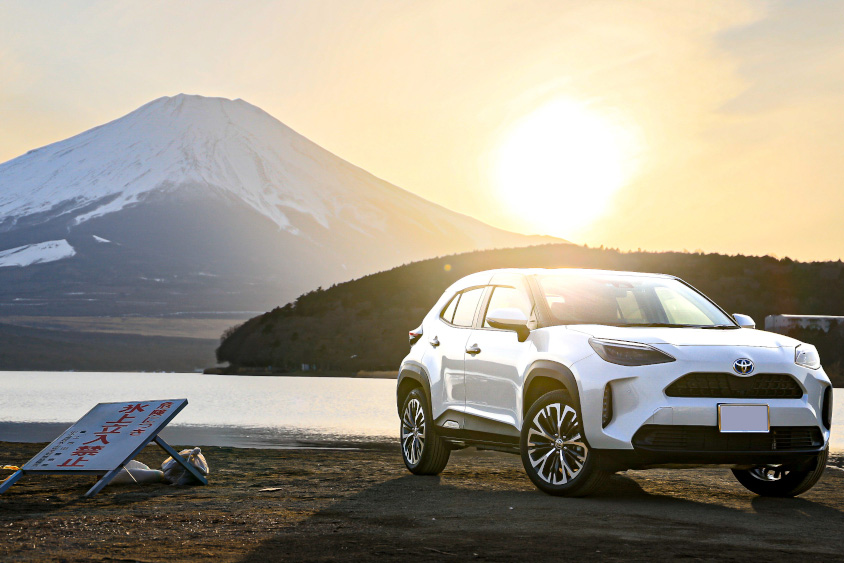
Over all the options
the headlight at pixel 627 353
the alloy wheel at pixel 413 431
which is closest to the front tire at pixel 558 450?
the headlight at pixel 627 353

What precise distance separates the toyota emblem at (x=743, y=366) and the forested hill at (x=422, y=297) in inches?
3813

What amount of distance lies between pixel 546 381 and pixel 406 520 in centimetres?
199

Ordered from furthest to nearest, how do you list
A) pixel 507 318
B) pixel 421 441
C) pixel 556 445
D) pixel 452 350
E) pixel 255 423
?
pixel 255 423 < pixel 421 441 < pixel 452 350 < pixel 507 318 < pixel 556 445

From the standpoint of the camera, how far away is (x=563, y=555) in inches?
258

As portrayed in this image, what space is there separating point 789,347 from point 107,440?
5835 millimetres

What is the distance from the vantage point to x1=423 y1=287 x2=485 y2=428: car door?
1049 centimetres

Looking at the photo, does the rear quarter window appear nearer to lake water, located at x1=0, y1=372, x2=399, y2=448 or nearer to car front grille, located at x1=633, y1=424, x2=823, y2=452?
car front grille, located at x1=633, y1=424, x2=823, y2=452

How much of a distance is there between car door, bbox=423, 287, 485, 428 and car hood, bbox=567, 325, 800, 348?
1641 mm

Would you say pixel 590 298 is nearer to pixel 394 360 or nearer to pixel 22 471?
pixel 22 471

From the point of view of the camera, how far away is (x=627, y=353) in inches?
338

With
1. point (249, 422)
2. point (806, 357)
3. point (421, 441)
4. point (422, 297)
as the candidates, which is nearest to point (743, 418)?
point (806, 357)

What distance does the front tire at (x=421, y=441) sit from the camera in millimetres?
11031

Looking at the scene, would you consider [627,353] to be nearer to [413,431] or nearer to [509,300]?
[509,300]

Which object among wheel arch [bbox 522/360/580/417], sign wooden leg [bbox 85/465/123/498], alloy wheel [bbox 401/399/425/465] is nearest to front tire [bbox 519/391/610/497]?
wheel arch [bbox 522/360/580/417]
